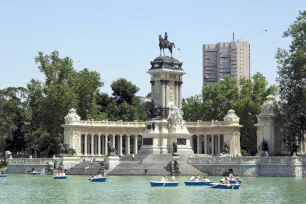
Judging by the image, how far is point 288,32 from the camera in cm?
8875

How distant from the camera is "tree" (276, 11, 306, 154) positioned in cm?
8681

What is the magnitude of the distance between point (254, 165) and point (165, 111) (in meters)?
18.9

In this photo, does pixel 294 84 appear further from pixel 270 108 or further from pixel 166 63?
pixel 166 63

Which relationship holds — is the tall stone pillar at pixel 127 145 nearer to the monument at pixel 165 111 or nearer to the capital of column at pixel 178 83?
the monument at pixel 165 111

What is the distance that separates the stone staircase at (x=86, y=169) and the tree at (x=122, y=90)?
45.7 meters

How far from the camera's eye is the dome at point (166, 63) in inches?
3989

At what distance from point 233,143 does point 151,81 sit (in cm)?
1570

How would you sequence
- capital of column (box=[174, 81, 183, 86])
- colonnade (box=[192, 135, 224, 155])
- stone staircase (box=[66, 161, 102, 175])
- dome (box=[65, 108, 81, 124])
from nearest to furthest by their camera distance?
stone staircase (box=[66, 161, 102, 175]) < capital of column (box=[174, 81, 183, 86]) < dome (box=[65, 108, 81, 124]) < colonnade (box=[192, 135, 224, 155])

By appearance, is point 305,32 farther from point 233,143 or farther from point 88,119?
point 88,119

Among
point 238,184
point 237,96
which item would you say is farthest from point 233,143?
point 238,184

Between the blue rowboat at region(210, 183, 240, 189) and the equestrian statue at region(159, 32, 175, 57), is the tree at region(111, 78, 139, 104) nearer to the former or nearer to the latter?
the equestrian statue at region(159, 32, 175, 57)

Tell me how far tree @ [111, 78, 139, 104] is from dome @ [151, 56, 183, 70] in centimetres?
4031

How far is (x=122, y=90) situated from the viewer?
469 feet

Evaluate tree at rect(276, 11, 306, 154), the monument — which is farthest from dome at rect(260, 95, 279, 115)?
the monument
